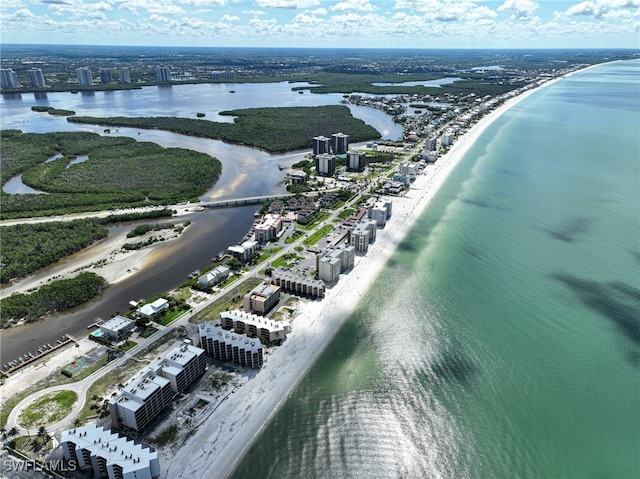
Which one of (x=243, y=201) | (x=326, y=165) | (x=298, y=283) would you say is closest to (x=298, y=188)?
Result: (x=243, y=201)

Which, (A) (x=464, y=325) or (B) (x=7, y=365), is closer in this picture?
(B) (x=7, y=365)

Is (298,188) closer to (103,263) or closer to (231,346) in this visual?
(103,263)

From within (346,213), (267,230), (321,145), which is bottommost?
(346,213)

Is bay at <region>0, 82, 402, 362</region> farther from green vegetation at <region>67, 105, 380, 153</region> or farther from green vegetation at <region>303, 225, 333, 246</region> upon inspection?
green vegetation at <region>303, 225, 333, 246</region>

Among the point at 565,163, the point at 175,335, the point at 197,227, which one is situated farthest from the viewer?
the point at 565,163

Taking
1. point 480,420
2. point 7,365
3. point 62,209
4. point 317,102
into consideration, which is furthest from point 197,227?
point 317,102

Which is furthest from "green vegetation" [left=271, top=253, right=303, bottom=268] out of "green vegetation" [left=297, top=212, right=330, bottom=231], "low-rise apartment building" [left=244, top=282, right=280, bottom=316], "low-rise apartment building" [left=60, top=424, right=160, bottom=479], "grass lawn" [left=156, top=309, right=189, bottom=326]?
"low-rise apartment building" [left=60, top=424, right=160, bottom=479]

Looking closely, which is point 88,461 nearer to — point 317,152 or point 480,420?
point 480,420
